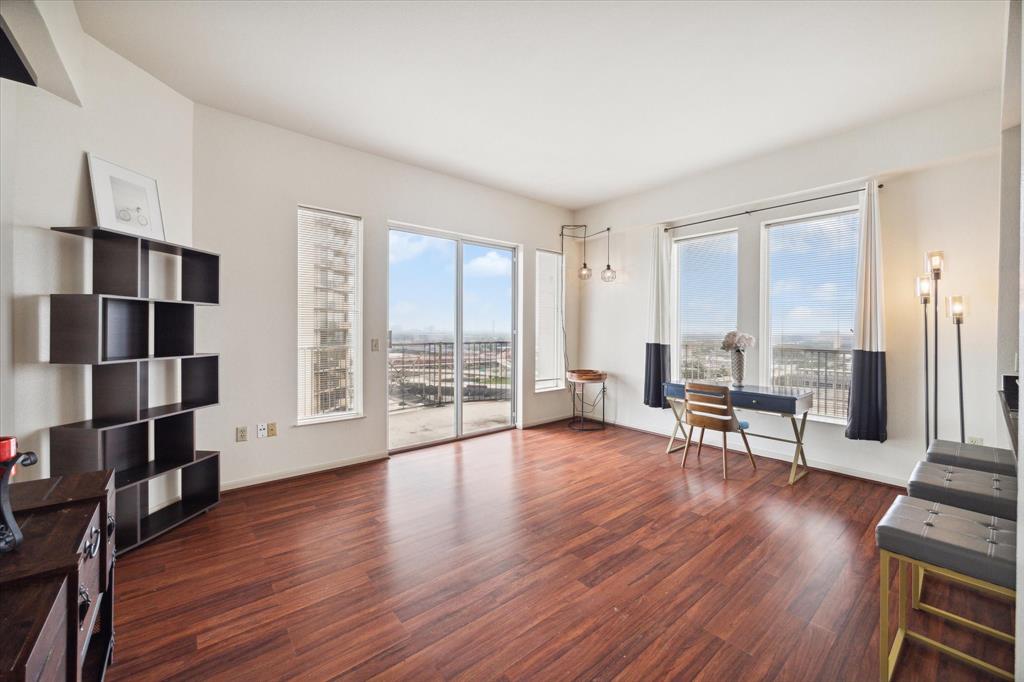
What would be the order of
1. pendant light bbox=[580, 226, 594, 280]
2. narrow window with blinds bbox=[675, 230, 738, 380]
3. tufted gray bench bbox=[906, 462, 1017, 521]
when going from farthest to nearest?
1. pendant light bbox=[580, 226, 594, 280]
2. narrow window with blinds bbox=[675, 230, 738, 380]
3. tufted gray bench bbox=[906, 462, 1017, 521]

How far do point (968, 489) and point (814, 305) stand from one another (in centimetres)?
239

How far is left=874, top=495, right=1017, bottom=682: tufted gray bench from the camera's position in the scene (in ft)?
4.42

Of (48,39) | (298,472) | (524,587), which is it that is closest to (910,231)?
(524,587)

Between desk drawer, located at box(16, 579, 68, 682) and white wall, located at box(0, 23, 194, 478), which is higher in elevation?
white wall, located at box(0, 23, 194, 478)

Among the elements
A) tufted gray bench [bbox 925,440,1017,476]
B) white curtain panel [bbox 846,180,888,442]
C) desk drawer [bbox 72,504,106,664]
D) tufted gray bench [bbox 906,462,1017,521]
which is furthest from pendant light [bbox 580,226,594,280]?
desk drawer [bbox 72,504,106,664]

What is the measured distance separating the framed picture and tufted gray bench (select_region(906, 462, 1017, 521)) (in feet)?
14.6

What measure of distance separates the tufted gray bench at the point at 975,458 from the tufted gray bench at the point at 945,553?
0.80 m

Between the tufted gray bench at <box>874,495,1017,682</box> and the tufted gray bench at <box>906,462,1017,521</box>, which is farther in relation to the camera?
Answer: the tufted gray bench at <box>906,462,1017,521</box>

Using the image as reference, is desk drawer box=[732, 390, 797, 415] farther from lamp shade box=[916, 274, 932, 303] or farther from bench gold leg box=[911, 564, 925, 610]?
bench gold leg box=[911, 564, 925, 610]

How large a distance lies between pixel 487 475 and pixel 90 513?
2.77 meters

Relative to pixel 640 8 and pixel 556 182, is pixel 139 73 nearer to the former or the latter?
pixel 640 8

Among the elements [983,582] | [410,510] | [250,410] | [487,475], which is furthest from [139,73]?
[983,582]

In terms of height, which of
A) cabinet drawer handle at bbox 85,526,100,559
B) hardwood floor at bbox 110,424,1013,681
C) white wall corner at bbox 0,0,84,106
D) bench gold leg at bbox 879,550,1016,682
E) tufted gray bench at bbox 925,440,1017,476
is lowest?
hardwood floor at bbox 110,424,1013,681

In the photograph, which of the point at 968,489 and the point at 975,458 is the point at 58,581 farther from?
the point at 975,458
